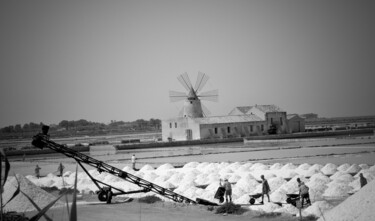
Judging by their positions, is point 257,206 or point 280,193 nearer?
point 257,206

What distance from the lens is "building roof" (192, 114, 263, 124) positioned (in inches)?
1867

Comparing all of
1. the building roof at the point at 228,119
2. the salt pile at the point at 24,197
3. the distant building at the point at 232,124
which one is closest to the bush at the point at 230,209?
the salt pile at the point at 24,197

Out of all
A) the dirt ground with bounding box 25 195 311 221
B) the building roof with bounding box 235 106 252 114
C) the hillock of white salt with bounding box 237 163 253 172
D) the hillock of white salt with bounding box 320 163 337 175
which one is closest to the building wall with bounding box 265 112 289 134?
the building roof with bounding box 235 106 252 114

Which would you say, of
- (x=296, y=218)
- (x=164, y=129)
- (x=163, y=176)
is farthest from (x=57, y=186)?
(x=164, y=129)

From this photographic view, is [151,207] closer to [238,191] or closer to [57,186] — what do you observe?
[238,191]

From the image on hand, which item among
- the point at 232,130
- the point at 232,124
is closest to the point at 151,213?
the point at 232,124

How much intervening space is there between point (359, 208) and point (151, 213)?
7.22 metres

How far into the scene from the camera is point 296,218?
1017cm

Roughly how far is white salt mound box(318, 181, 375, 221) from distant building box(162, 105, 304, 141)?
4159 cm

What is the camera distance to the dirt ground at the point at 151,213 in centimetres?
1062

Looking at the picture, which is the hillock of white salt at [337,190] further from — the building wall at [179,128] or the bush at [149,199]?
the building wall at [179,128]

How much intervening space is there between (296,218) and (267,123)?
41304mm

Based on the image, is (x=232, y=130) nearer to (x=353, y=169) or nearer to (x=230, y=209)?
(x=353, y=169)

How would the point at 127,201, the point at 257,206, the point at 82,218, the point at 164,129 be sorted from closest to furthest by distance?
1. the point at 82,218
2. the point at 257,206
3. the point at 127,201
4. the point at 164,129
